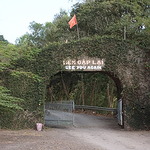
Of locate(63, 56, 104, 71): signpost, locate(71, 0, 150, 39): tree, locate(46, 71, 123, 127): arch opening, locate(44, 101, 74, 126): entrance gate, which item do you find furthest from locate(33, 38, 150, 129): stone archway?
locate(46, 71, 123, 127): arch opening

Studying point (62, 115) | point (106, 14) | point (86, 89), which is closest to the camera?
point (62, 115)

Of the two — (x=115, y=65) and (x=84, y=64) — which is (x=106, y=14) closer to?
(x=115, y=65)

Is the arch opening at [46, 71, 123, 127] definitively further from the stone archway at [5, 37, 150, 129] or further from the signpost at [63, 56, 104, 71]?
the signpost at [63, 56, 104, 71]

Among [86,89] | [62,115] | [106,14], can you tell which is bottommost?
[62,115]

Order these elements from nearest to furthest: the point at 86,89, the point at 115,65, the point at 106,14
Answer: the point at 115,65
the point at 106,14
the point at 86,89

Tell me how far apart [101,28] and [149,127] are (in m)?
10.2

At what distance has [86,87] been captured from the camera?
82.8ft

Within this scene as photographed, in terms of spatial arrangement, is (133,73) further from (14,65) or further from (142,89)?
(14,65)

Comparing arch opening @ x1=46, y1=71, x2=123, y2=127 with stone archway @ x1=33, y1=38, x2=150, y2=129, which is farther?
arch opening @ x1=46, y1=71, x2=123, y2=127

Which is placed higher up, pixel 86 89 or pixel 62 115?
pixel 86 89

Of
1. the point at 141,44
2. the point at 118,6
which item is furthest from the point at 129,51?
the point at 118,6

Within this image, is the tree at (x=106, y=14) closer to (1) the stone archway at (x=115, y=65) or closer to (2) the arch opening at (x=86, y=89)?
(2) the arch opening at (x=86, y=89)

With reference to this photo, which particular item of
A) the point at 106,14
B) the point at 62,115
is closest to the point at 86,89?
the point at 106,14

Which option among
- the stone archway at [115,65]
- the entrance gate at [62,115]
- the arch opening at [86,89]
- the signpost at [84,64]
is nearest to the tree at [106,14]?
the arch opening at [86,89]
